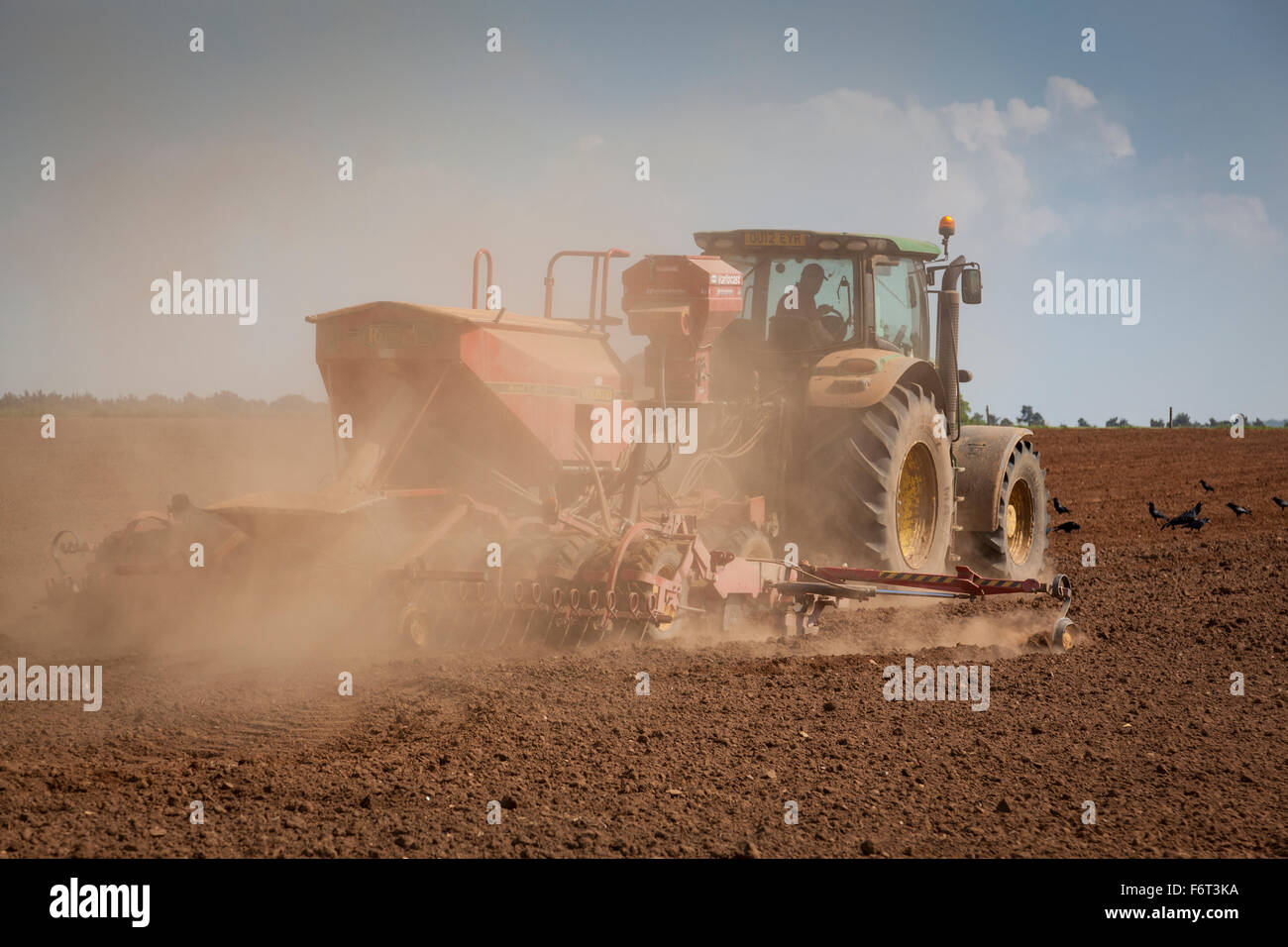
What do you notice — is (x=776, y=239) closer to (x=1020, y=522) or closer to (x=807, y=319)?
(x=807, y=319)

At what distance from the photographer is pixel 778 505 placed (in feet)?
26.8

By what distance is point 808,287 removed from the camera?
8.55 meters

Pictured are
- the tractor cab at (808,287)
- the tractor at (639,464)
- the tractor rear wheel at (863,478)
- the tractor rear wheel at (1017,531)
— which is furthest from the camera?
the tractor rear wheel at (1017,531)

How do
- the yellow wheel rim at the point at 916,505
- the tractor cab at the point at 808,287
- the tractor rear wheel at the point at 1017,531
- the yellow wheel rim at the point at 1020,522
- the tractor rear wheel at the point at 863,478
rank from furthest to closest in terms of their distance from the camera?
the yellow wheel rim at the point at 1020,522, the tractor rear wheel at the point at 1017,531, the yellow wheel rim at the point at 916,505, the tractor cab at the point at 808,287, the tractor rear wheel at the point at 863,478

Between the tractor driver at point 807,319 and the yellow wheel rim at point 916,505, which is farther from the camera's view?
the yellow wheel rim at point 916,505

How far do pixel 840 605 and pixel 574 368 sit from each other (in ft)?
10.3

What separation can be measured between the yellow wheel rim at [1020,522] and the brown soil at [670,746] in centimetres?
168

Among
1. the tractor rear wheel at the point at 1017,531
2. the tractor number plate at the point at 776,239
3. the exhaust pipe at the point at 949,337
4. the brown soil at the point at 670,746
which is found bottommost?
the brown soil at the point at 670,746

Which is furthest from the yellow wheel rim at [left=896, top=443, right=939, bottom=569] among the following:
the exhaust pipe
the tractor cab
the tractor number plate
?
the tractor number plate

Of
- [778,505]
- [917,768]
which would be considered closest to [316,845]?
[917,768]

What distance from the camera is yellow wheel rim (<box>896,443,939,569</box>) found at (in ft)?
28.3

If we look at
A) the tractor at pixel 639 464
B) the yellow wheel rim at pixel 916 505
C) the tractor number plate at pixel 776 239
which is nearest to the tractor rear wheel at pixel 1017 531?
the tractor at pixel 639 464

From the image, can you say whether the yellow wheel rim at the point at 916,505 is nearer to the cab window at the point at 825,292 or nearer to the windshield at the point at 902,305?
the windshield at the point at 902,305

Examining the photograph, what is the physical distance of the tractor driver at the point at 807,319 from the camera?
8.51 m
